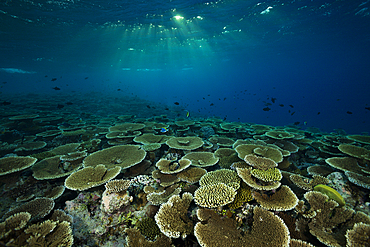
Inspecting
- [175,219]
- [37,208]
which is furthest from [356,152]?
[37,208]

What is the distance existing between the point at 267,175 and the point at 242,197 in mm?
931

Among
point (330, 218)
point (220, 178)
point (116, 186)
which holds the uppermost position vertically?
point (116, 186)

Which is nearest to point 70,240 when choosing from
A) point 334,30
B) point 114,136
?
point 114,136

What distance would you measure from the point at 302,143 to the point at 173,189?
8.35 metres

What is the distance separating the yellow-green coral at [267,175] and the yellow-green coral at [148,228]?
8.92 ft

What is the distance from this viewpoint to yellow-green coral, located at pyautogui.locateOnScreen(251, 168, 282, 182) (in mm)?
3713

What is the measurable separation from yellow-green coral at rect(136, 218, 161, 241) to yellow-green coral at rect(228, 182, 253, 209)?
1760 millimetres

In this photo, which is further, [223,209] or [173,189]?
[173,189]

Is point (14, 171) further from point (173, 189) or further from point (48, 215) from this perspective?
point (173, 189)

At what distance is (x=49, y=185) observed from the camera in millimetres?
4852

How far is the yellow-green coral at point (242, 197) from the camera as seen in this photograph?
338 centimetres

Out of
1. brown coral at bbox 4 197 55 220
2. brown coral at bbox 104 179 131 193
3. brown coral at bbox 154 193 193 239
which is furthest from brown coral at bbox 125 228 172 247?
brown coral at bbox 4 197 55 220

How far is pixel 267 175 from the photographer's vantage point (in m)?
3.84

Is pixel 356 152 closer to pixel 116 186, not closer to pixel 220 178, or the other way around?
pixel 220 178
